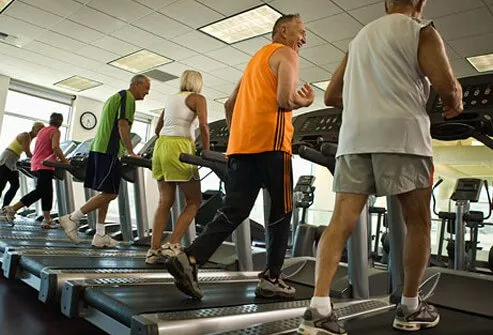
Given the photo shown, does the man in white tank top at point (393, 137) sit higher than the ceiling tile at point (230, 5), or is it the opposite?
the ceiling tile at point (230, 5)

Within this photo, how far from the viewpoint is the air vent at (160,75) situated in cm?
736

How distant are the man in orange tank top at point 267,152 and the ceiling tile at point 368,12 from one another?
2.99 metres

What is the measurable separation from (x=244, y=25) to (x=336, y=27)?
1101mm

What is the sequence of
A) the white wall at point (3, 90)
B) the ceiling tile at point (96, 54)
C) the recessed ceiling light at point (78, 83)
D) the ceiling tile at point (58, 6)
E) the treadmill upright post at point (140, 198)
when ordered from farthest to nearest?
1. the white wall at point (3, 90)
2. the recessed ceiling light at point (78, 83)
3. the ceiling tile at point (96, 54)
4. the ceiling tile at point (58, 6)
5. the treadmill upright post at point (140, 198)

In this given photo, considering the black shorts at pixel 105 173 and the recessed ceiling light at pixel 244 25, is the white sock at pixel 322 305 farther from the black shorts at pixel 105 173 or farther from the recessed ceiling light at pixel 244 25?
the recessed ceiling light at pixel 244 25

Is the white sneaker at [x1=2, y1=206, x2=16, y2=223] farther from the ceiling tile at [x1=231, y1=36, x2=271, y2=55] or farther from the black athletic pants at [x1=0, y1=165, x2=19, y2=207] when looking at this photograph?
the ceiling tile at [x1=231, y1=36, x2=271, y2=55]

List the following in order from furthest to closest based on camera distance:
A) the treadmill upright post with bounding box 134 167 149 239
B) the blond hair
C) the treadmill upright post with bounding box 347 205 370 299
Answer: the treadmill upright post with bounding box 134 167 149 239 → the blond hair → the treadmill upright post with bounding box 347 205 370 299

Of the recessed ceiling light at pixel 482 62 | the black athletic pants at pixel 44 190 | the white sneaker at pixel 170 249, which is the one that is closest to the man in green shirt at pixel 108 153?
the white sneaker at pixel 170 249

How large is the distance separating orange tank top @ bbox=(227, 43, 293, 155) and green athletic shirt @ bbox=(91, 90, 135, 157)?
1691 mm

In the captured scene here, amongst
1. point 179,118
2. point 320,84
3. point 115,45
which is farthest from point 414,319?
point 320,84

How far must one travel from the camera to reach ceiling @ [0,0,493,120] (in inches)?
185

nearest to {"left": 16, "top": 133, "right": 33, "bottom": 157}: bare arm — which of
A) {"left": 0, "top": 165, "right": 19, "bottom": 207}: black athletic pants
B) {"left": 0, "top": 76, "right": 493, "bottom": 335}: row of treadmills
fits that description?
{"left": 0, "top": 165, "right": 19, "bottom": 207}: black athletic pants

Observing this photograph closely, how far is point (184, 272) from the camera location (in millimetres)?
1692

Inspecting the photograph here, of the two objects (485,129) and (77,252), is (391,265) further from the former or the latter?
(77,252)
